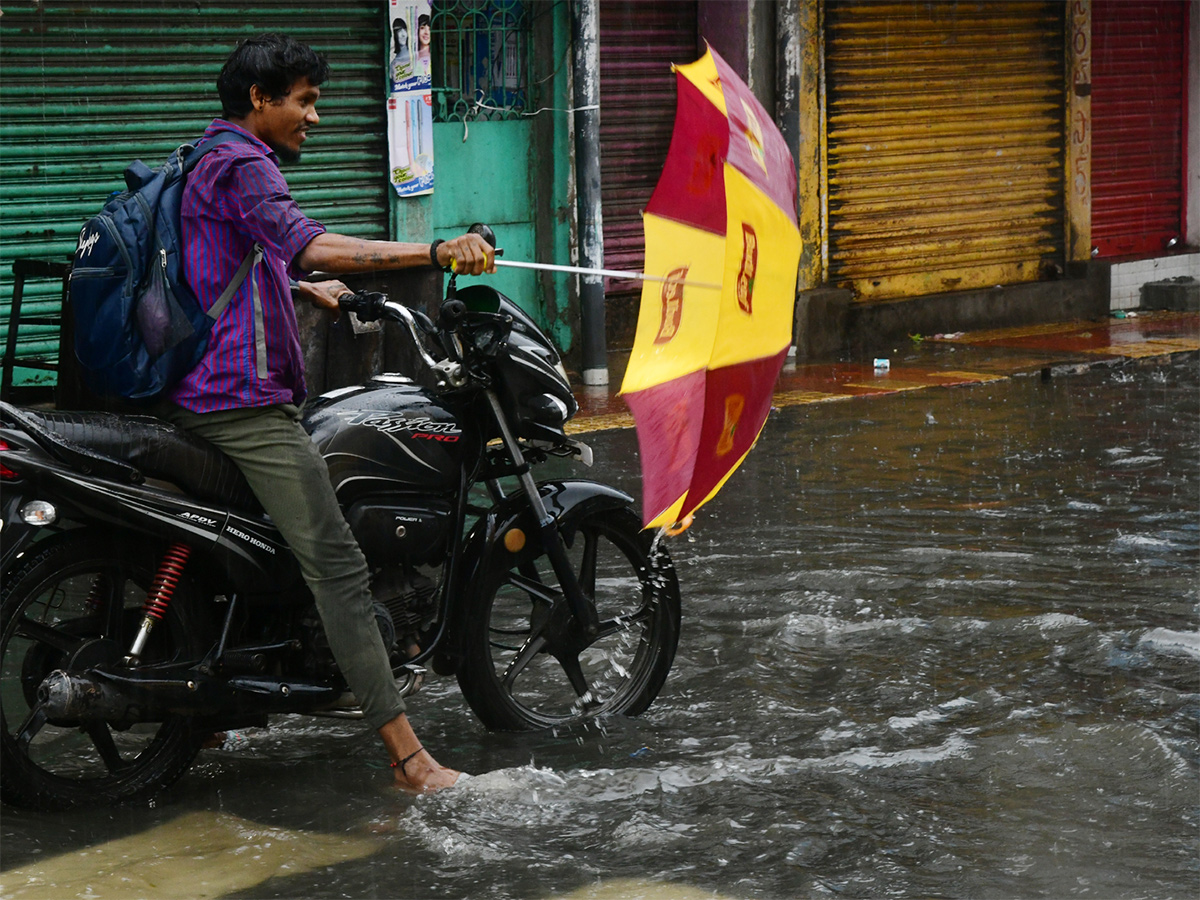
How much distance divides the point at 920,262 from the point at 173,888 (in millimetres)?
12341

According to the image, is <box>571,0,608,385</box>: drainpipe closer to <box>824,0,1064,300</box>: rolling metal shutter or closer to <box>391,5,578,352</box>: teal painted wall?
<box>391,5,578,352</box>: teal painted wall

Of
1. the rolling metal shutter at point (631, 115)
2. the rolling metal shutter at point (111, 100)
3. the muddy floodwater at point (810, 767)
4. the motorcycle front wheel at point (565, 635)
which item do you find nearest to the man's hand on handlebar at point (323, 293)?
the motorcycle front wheel at point (565, 635)

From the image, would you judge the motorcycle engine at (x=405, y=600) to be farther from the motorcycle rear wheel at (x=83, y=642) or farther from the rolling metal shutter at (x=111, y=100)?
the rolling metal shutter at (x=111, y=100)

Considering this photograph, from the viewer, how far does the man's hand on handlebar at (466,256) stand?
3688 mm

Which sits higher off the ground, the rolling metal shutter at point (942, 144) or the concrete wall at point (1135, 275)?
the rolling metal shutter at point (942, 144)

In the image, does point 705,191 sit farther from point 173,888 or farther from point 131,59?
point 131,59

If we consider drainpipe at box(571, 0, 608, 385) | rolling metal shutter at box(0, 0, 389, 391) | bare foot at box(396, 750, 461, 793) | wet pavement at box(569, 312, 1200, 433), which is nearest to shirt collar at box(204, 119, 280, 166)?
bare foot at box(396, 750, 461, 793)

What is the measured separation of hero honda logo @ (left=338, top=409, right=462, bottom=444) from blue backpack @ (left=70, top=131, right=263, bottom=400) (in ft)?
1.61

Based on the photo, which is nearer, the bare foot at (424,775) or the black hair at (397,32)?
the bare foot at (424,775)

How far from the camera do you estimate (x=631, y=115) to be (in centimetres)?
1280

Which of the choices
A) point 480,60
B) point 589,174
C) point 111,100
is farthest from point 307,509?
point 480,60

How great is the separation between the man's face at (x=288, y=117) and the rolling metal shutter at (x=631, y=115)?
8588 mm

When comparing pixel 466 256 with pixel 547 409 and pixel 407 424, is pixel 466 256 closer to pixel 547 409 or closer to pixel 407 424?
pixel 407 424

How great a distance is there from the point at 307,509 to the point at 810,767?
1.55 metres
